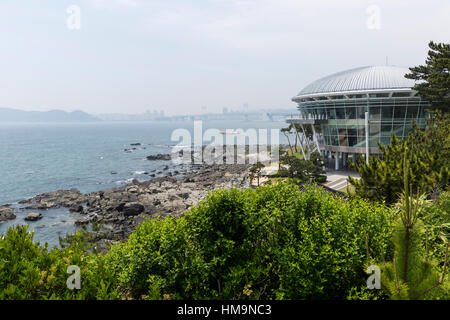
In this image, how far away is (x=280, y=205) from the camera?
11.9 metres

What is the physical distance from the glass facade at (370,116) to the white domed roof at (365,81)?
1240mm

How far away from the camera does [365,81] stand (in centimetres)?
4297

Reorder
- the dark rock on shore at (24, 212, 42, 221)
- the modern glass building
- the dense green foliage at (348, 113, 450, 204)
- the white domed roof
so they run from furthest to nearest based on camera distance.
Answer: the white domed roof < the modern glass building < the dark rock on shore at (24, 212, 42, 221) < the dense green foliage at (348, 113, 450, 204)

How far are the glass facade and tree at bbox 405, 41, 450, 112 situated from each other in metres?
3.43

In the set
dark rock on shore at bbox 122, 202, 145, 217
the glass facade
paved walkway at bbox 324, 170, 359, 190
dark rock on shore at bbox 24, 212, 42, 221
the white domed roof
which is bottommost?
dark rock on shore at bbox 24, 212, 42, 221

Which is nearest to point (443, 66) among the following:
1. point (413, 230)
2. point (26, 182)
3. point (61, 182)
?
point (413, 230)

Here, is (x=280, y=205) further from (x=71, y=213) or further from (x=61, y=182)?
(x=61, y=182)

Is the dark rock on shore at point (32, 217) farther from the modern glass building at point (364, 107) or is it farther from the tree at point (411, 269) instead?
the tree at point (411, 269)

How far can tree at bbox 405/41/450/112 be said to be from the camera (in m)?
33.4

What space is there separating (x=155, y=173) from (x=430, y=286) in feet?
224

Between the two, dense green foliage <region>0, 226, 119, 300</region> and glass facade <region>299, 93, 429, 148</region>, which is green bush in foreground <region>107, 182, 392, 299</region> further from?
glass facade <region>299, 93, 429, 148</region>

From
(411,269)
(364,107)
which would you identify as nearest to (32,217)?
(411,269)

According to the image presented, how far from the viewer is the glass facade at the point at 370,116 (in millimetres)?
40844

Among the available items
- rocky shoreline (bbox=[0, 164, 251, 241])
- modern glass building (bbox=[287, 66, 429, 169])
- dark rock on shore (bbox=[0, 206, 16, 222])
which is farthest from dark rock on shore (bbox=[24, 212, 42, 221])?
modern glass building (bbox=[287, 66, 429, 169])
